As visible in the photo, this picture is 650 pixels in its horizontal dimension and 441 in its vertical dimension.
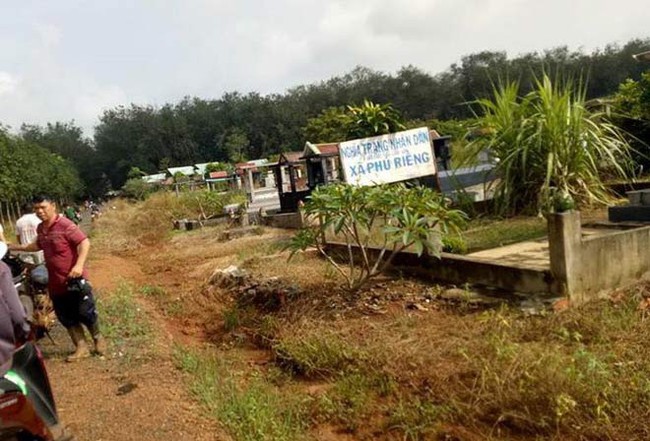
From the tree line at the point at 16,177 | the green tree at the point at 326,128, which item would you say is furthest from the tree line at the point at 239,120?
the tree line at the point at 16,177

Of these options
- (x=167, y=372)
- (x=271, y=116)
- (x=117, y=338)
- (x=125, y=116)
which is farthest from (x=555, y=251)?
(x=125, y=116)

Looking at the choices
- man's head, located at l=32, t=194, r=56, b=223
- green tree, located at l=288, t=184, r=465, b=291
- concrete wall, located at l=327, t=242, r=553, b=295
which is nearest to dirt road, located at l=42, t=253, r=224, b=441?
man's head, located at l=32, t=194, r=56, b=223

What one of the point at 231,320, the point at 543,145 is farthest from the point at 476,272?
the point at 543,145

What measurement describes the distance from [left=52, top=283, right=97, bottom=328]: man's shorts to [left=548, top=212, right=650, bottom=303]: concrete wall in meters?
4.09

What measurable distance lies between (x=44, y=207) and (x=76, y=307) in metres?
0.91

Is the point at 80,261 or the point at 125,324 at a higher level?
the point at 80,261

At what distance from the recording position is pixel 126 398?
13.2ft

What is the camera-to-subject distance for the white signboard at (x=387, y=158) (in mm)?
8688

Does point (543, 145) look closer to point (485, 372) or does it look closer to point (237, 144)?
point (485, 372)

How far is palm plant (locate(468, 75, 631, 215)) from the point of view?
7953mm

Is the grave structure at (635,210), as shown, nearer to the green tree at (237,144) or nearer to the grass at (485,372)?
the grass at (485,372)

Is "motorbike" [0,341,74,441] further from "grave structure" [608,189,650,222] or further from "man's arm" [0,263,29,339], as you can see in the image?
"grave structure" [608,189,650,222]

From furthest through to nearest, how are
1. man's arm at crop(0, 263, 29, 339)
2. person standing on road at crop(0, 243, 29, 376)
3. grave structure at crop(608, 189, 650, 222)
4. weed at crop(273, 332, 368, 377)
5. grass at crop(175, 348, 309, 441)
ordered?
1. grave structure at crop(608, 189, 650, 222)
2. weed at crop(273, 332, 368, 377)
3. grass at crop(175, 348, 309, 441)
4. man's arm at crop(0, 263, 29, 339)
5. person standing on road at crop(0, 243, 29, 376)

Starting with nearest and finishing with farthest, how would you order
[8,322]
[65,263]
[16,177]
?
[8,322], [65,263], [16,177]
